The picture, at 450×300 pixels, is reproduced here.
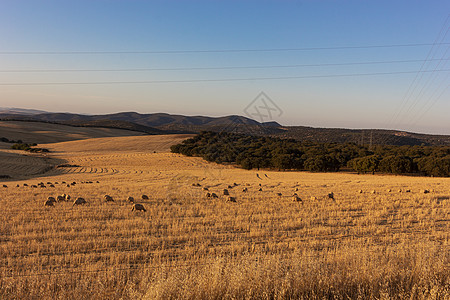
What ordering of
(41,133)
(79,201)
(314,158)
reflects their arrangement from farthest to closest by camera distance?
(41,133) → (314,158) → (79,201)

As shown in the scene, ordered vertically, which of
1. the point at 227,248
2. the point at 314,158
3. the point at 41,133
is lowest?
the point at 41,133

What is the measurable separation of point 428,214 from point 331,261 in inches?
363

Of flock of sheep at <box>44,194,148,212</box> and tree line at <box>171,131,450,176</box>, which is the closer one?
flock of sheep at <box>44,194,148,212</box>

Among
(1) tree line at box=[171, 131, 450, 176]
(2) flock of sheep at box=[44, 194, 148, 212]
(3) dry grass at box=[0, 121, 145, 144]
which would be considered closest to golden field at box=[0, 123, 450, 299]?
(2) flock of sheep at box=[44, 194, 148, 212]

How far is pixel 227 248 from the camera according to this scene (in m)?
8.27

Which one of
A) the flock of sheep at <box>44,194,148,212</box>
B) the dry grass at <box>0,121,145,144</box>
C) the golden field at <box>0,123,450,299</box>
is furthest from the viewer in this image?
the dry grass at <box>0,121,145,144</box>

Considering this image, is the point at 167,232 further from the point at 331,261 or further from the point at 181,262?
the point at 331,261

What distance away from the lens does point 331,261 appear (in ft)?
22.0

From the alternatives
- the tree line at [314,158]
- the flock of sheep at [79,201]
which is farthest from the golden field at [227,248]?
the tree line at [314,158]

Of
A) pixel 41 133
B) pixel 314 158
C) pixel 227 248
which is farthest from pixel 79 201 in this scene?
pixel 41 133

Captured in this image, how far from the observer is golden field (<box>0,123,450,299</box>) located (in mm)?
5270

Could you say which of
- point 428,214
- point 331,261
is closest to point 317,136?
point 428,214

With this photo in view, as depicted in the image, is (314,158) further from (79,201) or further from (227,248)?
(227,248)

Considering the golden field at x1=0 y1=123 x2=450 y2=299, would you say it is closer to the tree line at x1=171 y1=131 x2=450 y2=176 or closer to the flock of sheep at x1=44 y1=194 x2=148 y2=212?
the flock of sheep at x1=44 y1=194 x2=148 y2=212
